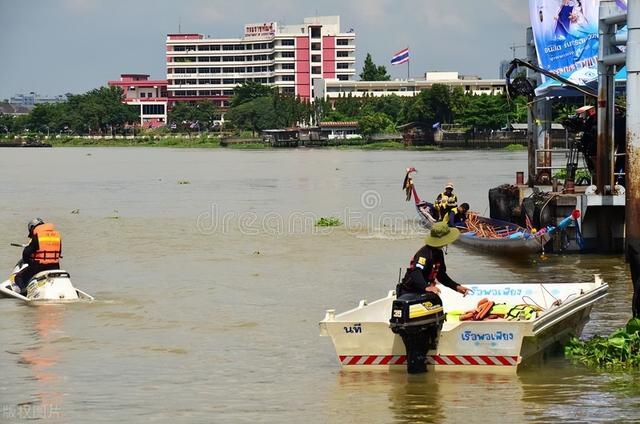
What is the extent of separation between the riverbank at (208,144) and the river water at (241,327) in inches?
3411

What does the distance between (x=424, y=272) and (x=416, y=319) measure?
0.70m

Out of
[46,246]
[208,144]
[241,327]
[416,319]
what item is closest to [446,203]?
[241,327]

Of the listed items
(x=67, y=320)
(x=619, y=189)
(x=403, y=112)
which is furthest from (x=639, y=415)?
(x=403, y=112)

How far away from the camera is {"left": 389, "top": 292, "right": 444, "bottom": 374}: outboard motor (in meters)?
13.7

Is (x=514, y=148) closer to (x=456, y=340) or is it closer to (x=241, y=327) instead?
(x=241, y=327)

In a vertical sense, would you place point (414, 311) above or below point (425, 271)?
below

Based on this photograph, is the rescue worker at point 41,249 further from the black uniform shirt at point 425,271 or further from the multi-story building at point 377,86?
the multi-story building at point 377,86

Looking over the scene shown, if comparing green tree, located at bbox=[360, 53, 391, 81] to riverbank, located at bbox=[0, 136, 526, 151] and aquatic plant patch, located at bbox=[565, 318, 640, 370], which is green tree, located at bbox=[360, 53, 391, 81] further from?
aquatic plant patch, located at bbox=[565, 318, 640, 370]

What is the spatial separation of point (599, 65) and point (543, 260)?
462 centimetres

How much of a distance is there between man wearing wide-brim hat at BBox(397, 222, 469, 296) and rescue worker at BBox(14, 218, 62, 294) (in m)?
8.62

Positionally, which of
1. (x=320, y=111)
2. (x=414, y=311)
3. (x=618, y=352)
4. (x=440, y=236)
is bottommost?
(x=618, y=352)

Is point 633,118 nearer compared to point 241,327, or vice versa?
point 241,327

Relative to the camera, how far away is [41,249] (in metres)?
20.7

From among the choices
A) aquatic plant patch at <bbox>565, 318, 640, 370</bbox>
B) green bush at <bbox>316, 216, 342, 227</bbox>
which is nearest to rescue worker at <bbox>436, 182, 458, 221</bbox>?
green bush at <bbox>316, 216, 342, 227</bbox>
